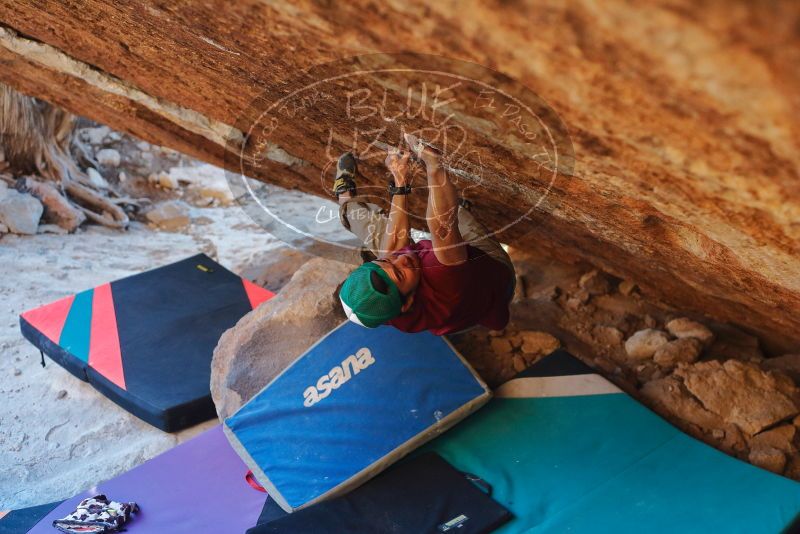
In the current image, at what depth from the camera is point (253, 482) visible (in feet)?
8.86

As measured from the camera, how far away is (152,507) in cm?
257

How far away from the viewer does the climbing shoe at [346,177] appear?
7.19 feet

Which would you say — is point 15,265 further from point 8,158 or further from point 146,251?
point 8,158

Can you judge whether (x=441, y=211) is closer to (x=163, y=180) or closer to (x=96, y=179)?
(x=96, y=179)

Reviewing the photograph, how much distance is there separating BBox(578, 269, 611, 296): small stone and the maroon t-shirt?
4.03 feet

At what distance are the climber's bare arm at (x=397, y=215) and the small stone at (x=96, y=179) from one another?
5.18 meters

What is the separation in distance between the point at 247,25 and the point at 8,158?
5.32m

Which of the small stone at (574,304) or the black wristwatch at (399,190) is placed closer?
the black wristwatch at (399,190)

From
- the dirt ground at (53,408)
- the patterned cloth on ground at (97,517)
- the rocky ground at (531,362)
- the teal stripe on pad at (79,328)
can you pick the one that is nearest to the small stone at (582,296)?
the rocky ground at (531,362)

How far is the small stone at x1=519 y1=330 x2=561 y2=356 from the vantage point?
303 centimetres

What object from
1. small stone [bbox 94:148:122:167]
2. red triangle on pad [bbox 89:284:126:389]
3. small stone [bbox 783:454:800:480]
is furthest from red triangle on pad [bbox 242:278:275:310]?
small stone [bbox 94:148:122:167]

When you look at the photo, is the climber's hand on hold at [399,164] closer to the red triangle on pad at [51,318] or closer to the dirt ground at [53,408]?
the dirt ground at [53,408]

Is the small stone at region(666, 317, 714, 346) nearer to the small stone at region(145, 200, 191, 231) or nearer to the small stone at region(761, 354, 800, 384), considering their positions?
the small stone at region(761, 354, 800, 384)

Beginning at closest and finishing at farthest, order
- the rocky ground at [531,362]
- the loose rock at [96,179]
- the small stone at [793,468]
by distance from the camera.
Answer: the small stone at [793,468]
the rocky ground at [531,362]
the loose rock at [96,179]
